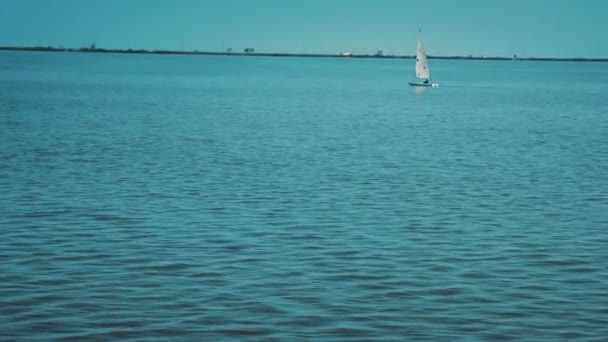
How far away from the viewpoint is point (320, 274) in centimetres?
1752

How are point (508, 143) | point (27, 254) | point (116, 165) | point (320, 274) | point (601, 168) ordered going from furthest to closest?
point (508, 143) < point (601, 168) < point (116, 165) < point (27, 254) < point (320, 274)

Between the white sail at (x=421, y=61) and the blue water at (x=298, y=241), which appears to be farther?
the white sail at (x=421, y=61)

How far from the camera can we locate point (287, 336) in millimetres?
13898

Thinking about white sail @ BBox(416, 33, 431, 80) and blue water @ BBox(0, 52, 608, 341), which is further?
white sail @ BBox(416, 33, 431, 80)

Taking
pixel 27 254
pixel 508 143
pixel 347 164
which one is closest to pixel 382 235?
pixel 27 254

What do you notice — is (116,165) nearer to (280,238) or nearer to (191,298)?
(280,238)

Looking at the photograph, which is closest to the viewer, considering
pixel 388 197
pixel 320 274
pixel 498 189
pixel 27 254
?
pixel 320 274

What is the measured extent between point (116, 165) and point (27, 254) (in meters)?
14.4

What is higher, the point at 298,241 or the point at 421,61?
the point at 421,61

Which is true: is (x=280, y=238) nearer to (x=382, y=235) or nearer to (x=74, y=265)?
(x=382, y=235)

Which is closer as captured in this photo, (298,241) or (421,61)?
(298,241)

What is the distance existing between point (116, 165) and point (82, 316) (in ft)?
61.3

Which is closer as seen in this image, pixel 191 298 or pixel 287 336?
pixel 287 336

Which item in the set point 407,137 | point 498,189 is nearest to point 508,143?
point 407,137
